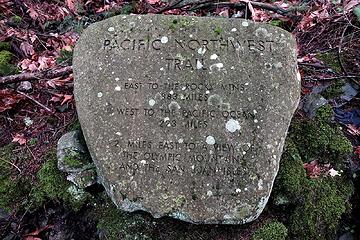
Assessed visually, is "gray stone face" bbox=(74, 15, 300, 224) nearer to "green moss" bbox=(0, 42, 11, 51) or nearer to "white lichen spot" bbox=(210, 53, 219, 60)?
"white lichen spot" bbox=(210, 53, 219, 60)

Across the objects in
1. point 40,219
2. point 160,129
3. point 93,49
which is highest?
point 93,49

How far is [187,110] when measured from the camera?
299cm

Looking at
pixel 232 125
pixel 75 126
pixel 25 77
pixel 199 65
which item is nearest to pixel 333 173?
pixel 232 125

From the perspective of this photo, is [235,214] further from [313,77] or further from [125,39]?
[313,77]

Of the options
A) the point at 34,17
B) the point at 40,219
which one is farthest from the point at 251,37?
the point at 34,17

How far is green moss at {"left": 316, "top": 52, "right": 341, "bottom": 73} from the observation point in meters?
4.16

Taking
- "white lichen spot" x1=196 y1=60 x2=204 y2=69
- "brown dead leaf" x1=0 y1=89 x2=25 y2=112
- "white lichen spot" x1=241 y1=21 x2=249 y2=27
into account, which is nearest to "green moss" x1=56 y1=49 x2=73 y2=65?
"brown dead leaf" x1=0 y1=89 x2=25 y2=112

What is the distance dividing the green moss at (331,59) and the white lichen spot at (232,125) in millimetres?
1742

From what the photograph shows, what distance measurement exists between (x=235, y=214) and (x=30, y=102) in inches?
93.9

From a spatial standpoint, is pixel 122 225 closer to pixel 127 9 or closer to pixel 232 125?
→ pixel 232 125

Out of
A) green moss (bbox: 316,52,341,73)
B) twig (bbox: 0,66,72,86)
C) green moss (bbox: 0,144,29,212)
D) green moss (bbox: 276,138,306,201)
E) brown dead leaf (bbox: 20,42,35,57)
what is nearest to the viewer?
green moss (bbox: 276,138,306,201)

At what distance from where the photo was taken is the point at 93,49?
10.3 feet

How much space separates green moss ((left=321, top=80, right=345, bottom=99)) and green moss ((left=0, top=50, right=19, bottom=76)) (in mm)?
3198

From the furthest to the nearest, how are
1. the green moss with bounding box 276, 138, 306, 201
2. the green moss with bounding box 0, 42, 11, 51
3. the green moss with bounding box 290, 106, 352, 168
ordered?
the green moss with bounding box 0, 42, 11, 51 → the green moss with bounding box 290, 106, 352, 168 → the green moss with bounding box 276, 138, 306, 201
